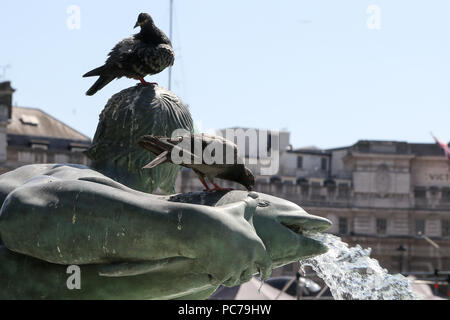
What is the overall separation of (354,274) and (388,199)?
5143 centimetres

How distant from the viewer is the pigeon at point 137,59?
3010 millimetres

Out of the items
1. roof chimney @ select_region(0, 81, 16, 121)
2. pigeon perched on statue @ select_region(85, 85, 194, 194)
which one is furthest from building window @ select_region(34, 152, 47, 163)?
pigeon perched on statue @ select_region(85, 85, 194, 194)

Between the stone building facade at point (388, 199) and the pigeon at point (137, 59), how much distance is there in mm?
48683

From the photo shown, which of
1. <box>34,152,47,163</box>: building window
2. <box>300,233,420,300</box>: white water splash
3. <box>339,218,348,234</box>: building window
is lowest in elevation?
<box>339,218,348,234</box>: building window

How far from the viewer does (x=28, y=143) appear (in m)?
45.7

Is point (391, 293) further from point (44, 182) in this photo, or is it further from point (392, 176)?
point (392, 176)

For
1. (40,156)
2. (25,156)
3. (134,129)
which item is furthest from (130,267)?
(40,156)

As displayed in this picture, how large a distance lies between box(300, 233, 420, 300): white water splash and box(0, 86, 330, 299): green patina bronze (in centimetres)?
40

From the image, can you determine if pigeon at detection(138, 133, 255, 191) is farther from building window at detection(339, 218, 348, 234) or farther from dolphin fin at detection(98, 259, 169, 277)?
building window at detection(339, 218, 348, 234)

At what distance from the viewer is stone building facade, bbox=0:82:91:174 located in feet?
146

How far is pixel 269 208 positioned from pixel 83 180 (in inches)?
21.8

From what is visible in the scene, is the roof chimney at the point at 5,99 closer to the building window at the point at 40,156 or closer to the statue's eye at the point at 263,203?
the building window at the point at 40,156

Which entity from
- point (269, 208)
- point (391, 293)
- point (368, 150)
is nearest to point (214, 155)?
point (269, 208)

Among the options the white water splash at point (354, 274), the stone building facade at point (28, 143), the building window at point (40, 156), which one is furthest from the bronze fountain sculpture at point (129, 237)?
the building window at point (40, 156)
